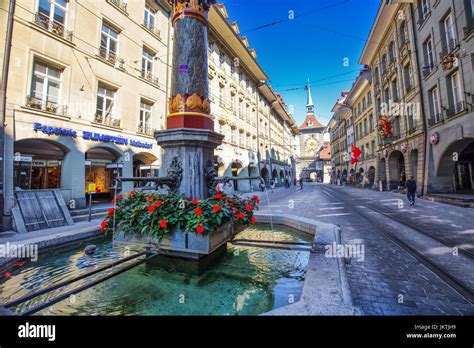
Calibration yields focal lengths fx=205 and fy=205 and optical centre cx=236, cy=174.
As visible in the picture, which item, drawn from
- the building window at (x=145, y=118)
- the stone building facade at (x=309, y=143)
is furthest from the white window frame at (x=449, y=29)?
the stone building facade at (x=309, y=143)

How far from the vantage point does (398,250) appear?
15.7 ft

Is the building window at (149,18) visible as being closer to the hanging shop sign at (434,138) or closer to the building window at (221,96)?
the building window at (221,96)

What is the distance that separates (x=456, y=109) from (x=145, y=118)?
20.3m

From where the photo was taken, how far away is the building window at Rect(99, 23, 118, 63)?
40.0ft

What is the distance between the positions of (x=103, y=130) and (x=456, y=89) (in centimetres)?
2162

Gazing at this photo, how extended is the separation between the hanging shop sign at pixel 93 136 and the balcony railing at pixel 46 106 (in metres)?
0.80

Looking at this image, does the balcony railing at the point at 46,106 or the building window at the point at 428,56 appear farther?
the building window at the point at 428,56

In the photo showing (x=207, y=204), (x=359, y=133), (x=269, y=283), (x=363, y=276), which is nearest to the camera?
(x=269, y=283)

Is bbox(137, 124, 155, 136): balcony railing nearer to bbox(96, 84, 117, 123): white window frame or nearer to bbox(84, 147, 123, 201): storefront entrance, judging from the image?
bbox(96, 84, 117, 123): white window frame

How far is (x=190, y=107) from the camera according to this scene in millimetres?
4199

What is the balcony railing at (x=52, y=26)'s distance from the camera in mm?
9324

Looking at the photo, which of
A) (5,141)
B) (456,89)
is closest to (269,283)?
(5,141)

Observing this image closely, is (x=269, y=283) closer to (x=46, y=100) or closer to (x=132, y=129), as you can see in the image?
(x=46, y=100)

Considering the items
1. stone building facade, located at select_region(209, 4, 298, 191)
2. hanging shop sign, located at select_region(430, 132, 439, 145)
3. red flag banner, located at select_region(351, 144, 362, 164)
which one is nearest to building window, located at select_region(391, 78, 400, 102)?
hanging shop sign, located at select_region(430, 132, 439, 145)
